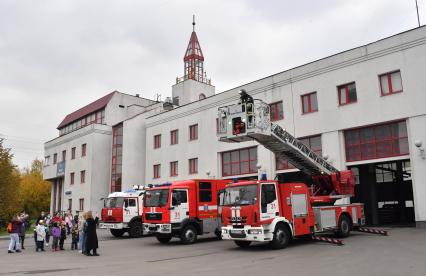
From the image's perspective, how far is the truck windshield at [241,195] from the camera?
13.6m

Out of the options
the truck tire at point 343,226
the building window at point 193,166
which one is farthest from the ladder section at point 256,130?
the building window at point 193,166

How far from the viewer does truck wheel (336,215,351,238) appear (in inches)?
638

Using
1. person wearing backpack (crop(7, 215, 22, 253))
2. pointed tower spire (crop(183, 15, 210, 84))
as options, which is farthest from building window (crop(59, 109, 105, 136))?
person wearing backpack (crop(7, 215, 22, 253))

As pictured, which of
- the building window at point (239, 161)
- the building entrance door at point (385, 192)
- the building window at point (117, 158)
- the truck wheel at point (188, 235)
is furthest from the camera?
the building window at point (117, 158)

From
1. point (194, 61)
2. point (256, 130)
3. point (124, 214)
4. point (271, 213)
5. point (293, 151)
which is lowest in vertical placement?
point (124, 214)

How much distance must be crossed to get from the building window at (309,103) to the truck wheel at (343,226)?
8.86 metres

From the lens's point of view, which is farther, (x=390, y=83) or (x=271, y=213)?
(x=390, y=83)

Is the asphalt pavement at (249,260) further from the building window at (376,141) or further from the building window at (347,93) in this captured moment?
the building window at (347,93)

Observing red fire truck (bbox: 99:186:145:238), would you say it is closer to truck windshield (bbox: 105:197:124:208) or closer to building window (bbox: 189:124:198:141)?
truck windshield (bbox: 105:197:124:208)

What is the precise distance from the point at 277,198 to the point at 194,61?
35.8 m

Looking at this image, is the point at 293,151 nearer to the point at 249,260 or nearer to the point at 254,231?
the point at 254,231

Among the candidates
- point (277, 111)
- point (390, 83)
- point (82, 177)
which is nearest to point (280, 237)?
point (390, 83)

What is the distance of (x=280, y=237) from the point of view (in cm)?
1377

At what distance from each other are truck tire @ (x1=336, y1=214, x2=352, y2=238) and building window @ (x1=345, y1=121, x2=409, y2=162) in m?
5.84
